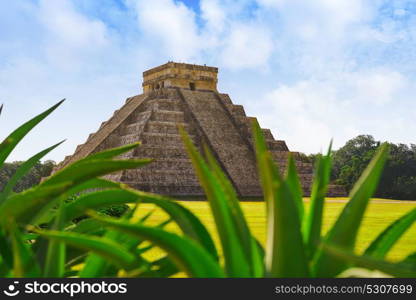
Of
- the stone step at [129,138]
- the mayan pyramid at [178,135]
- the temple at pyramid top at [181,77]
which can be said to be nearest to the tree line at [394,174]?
the mayan pyramid at [178,135]

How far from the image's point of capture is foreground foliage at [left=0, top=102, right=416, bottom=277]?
1.35 m

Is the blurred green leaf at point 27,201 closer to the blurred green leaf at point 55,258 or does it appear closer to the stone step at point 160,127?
the blurred green leaf at point 55,258

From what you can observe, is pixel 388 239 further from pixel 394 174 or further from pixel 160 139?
pixel 394 174

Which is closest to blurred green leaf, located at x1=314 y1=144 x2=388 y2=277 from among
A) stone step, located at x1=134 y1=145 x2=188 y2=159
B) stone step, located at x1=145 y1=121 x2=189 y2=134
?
stone step, located at x1=134 y1=145 x2=188 y2=159

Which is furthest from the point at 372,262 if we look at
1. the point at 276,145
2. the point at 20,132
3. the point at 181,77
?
the point at 181,77

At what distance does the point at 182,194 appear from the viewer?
3162cm

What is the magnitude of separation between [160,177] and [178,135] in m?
4.16

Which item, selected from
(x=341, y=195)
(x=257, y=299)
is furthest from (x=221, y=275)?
(x=341, y=195)

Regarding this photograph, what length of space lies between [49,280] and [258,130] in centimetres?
74

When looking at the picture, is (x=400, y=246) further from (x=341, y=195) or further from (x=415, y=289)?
(x=341, y=195)

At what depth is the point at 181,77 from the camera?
41.6 meters

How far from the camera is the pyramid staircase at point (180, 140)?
31656 mm

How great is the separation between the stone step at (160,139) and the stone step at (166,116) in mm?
1765

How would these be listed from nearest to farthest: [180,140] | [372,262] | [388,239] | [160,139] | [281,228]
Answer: [372,262] < [281,228] < [388,239] < [160,139] < [180,140]
